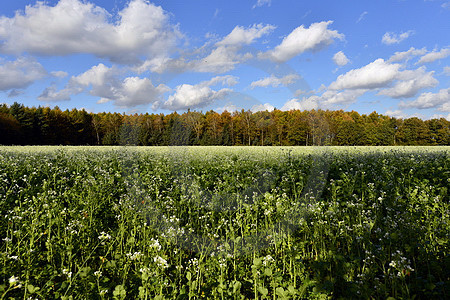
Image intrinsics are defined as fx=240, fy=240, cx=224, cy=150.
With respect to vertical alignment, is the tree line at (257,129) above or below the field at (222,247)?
above

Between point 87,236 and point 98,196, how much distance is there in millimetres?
1972

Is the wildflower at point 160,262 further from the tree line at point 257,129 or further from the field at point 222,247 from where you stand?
the tree line at point 257,129

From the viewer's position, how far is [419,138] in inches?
3091

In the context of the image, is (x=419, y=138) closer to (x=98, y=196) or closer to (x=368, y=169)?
(x=368, y=169)

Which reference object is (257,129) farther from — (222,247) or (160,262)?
(160,262)

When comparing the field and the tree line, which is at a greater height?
the tree line

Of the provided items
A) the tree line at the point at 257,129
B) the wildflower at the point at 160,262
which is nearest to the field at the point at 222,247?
the wildflower at the point at 160,262

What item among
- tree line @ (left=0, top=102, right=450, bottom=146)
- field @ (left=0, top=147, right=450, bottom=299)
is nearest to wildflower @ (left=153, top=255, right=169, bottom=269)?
field @ (left=0, top=147, right=450, bottom=299)

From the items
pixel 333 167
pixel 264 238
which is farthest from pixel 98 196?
pixel 333 167

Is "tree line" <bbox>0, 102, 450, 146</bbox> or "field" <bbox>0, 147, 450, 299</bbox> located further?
"tree line" <bbox>0, 102, 450, 146</bbox>

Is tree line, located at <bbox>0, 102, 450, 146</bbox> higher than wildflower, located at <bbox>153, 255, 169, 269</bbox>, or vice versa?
tree line, located at <bbox>0, 102, 450, 146</bbox>

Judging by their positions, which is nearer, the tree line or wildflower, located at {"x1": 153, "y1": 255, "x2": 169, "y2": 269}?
wildflower, located at {"x1": 153, "y1": 255, "x2": 169, "y2": 269}

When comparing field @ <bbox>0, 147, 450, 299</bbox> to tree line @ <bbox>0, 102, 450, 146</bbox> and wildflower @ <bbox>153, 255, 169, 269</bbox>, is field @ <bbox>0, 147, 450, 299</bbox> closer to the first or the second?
wildflower @ <bbox>153, 255, 169, 269</bbox>

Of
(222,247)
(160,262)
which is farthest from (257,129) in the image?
(160,262)
